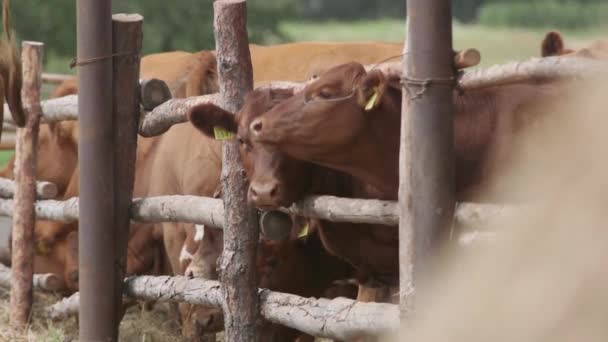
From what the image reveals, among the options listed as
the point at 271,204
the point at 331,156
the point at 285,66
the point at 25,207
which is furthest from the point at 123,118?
the point at 285,66

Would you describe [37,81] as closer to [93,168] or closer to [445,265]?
[93,168]

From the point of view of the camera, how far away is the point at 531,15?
28703 mm

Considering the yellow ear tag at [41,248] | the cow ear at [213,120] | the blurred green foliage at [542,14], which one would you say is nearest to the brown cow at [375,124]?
the cow ear at [213,120]

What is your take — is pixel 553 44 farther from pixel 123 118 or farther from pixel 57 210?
pixel 57 210

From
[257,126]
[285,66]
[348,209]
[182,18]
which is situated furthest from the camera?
[182,18]

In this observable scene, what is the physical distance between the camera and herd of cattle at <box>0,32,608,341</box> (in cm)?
452

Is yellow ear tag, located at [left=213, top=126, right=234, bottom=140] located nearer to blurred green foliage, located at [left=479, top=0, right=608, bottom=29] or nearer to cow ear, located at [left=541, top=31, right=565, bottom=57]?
cow ear, located at [left=541, top=31, right=565, bottom=57]

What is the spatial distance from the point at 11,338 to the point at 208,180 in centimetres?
141

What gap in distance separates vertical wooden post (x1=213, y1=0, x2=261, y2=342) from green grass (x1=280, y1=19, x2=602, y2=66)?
4.52m

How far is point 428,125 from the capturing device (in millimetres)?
4137

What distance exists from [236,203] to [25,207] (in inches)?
97.0

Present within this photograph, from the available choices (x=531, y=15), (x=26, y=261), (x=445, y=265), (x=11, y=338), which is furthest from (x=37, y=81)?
(x=531, y=15)

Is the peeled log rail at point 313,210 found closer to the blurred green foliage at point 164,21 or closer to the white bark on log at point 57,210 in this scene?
the white bark on log at point 57,210

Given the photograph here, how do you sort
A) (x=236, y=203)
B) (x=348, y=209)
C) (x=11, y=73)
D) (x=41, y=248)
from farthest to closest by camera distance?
(x=41, y=248) → (x=11, y=73) → (x=236, y=203) → (x=348, y=209)
